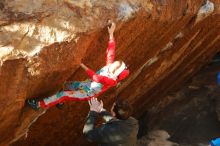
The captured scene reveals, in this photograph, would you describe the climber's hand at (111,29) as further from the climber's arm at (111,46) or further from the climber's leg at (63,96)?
the climber's leg at (63,96)

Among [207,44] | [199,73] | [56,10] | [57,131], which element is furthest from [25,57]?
[199,73]

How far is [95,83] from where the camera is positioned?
573 centimetres

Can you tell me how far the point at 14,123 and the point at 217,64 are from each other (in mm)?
7291

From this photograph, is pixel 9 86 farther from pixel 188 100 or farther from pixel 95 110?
pixel 188 100

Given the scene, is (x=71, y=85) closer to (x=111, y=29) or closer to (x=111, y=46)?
(x=111, y=46)

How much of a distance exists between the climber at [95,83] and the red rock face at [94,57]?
0.14m

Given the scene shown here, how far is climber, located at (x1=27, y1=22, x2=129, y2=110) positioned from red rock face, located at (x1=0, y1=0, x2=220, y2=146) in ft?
0.47

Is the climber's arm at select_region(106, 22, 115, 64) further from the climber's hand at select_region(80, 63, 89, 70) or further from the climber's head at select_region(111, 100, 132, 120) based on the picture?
the climber's head at select_region(111, 100, 132, 120)

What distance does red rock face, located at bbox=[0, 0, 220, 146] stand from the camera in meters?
5.18

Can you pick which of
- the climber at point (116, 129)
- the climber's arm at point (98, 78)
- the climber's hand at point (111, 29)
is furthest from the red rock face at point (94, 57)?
the climber at point (116, 129)

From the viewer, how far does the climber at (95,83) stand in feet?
18.1

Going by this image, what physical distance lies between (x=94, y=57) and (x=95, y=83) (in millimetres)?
529

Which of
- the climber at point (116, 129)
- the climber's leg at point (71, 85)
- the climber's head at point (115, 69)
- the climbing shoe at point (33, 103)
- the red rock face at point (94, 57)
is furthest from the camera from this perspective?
the climber's leg at point (71, 85)

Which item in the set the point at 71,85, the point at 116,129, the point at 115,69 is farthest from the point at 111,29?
the point at 116,129
